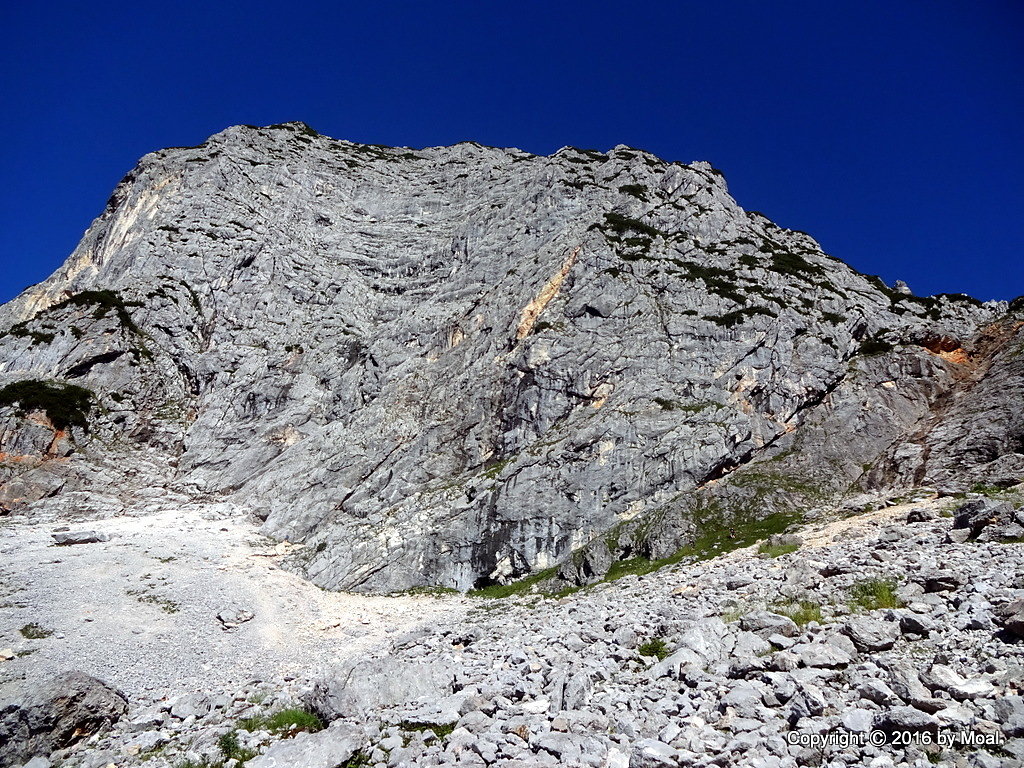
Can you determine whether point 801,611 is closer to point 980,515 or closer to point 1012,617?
point 1012,617

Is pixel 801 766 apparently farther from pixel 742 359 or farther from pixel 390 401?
pixel 390 401

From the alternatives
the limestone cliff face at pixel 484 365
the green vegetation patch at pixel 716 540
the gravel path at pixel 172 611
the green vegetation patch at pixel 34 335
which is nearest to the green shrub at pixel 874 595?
the green vegetation patch at pixel 716 540

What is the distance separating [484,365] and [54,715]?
4036 centimetres

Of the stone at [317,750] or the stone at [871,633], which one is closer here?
the stone at [871,633]

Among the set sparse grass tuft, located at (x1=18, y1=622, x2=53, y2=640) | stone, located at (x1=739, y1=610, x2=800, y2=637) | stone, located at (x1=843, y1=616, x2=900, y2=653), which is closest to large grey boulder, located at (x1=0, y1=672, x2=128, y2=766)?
sparse grass tuft, located at (x1=18, y1=622, x2=53, y2=640)

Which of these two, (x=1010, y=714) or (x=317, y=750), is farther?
(x=317, y=750)

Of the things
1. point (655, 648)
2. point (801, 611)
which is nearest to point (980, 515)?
point (801, 611)

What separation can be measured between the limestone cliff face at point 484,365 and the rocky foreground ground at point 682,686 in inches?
528

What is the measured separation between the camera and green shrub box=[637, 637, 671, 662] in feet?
39.3

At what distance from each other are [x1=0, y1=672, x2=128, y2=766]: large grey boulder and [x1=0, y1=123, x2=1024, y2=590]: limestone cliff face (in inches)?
730

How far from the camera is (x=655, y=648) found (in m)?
12.5

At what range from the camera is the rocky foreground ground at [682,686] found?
23.6 feet

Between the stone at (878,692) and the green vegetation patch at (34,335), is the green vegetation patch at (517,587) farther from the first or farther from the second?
the green vegetation patch at (34,335)

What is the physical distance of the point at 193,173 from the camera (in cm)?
9062
